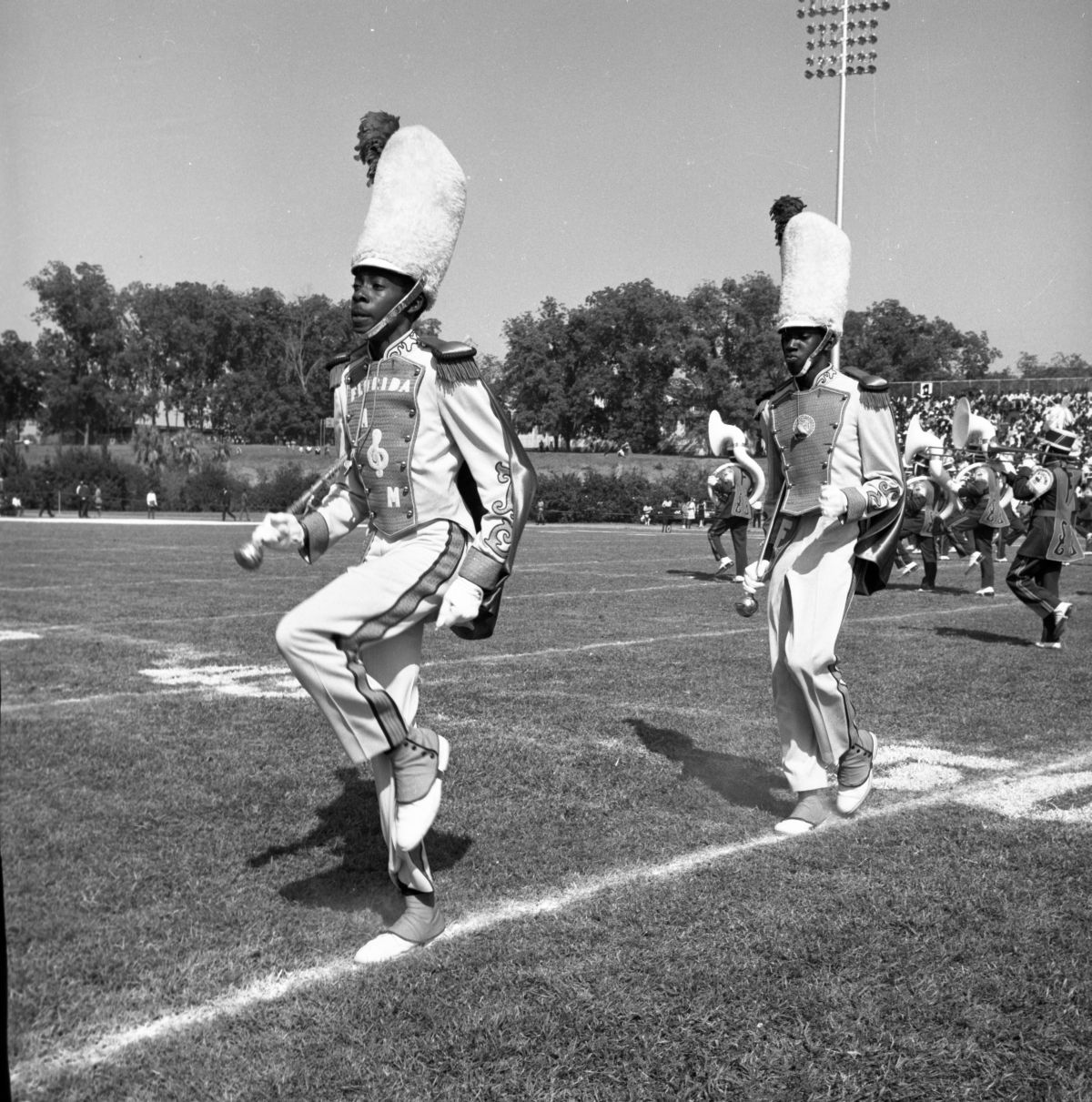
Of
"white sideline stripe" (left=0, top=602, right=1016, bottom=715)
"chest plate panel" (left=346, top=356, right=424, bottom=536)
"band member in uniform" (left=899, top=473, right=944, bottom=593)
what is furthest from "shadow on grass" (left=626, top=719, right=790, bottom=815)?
"band member in uniform" (left=899, top=473, right=944, bottom=593)

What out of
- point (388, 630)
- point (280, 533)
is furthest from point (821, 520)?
point (280, 533)

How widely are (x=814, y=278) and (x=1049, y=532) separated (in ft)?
25.7

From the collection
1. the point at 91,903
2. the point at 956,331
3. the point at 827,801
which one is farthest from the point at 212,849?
the point at 956,331

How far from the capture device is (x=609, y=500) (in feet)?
185

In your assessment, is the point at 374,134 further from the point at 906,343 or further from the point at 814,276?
the point at 906,343

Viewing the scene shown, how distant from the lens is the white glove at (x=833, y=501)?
5574 mm

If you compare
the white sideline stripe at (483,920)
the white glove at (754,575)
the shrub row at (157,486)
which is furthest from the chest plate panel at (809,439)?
the shrub row at (157,486)

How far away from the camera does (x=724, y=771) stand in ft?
22.7

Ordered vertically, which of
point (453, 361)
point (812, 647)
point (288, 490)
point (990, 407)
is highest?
point (990, 407)

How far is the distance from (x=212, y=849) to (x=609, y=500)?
5166 cm

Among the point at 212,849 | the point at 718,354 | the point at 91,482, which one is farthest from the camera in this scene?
the point at 718,354

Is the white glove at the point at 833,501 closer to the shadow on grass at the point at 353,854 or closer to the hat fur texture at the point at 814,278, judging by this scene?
the hat fur texture at the point at 814,278

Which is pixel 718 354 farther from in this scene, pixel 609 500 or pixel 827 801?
pixel 827 801

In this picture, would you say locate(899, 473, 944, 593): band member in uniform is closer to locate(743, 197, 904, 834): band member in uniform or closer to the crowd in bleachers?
locate(743, 197, 904, 834): band member in uniform
